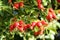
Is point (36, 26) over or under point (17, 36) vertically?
over

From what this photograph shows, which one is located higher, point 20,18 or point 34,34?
point 20,18

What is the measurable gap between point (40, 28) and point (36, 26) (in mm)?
47

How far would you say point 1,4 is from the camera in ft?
8.00

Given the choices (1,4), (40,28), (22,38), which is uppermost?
(1,4)

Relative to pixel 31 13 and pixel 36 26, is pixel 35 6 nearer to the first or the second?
pixel 31 13

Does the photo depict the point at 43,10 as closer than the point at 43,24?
No

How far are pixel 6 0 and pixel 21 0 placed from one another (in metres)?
0.19

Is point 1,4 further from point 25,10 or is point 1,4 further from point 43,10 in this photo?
point 43,10

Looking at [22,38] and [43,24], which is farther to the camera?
[22,38]

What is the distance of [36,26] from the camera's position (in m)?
2.20

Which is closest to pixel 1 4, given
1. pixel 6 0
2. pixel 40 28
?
pixel 6 0

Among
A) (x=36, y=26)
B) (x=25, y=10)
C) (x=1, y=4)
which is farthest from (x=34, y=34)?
(x=1, y=4)

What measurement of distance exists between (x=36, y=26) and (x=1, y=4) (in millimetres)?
521

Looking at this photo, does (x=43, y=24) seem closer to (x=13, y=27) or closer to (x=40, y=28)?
(x=40, y=28)
